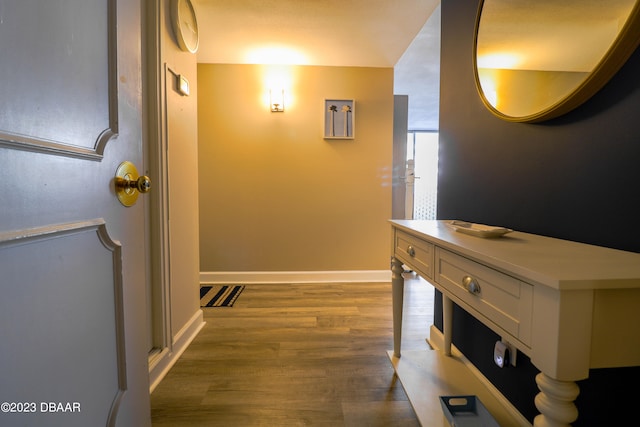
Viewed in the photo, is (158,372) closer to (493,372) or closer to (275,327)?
(275,327)

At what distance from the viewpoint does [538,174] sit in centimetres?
103

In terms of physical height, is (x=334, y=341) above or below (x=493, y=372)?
below

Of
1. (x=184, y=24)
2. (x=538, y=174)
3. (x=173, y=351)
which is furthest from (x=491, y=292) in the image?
(x=184, y=24)

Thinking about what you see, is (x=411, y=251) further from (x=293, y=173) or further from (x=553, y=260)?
(x=293, y=173)

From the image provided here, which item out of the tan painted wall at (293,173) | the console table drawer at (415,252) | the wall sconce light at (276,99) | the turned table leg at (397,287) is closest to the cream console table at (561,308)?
the console table drawer at (415,252)

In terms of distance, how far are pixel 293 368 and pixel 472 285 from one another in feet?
3.90

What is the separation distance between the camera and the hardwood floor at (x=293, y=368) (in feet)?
4.05

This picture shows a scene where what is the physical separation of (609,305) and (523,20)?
1.10m

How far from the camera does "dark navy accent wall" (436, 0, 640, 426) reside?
2.46 feet

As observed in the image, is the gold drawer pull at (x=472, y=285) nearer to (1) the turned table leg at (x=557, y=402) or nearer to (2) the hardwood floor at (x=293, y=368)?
(1) the turned table leg at (x=557, y=402)

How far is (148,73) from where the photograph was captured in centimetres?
144

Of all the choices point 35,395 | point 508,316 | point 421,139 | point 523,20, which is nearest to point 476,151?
point 523,20

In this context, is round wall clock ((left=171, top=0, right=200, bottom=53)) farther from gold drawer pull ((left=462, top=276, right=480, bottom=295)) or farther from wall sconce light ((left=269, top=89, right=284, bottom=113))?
gold drawer pull ((left=462, top=276, right=480, bottom=295))

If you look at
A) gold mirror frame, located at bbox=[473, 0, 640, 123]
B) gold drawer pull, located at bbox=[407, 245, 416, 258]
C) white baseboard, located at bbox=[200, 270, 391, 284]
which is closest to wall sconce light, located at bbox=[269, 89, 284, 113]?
white baseboard, located at bbox=[200, 270, 391, 284]
